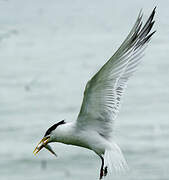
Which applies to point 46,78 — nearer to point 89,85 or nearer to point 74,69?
point 74,69

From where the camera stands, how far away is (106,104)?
4.20 m

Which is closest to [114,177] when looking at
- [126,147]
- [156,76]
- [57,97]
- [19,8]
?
[126,147]

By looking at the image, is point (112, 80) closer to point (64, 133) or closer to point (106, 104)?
point (106, 104)

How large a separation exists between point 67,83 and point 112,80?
26.9 feet

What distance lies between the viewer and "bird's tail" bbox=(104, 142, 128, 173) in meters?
4.02

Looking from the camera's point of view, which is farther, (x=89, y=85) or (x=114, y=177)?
(x=114, y=177)

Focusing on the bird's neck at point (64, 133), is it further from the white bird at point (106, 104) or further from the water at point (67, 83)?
the water at point (67, 83)

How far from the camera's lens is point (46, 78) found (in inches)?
506

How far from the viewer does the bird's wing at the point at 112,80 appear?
4059mm

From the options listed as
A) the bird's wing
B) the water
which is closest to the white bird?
the bird's wing

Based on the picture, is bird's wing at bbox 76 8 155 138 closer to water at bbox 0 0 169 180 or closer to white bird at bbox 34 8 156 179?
white bird at bbox 34 8 156 179

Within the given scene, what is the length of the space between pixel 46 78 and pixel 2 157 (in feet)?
11.3

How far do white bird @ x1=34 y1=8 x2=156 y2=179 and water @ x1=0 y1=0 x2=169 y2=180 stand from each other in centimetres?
487

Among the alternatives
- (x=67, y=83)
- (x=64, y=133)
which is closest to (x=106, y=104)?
(x=64, y=133)
